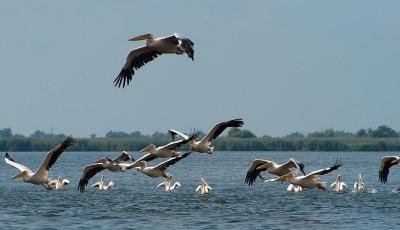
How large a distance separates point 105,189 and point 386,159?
9726mm

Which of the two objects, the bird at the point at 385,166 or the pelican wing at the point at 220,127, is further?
the bird at the point at 385,166

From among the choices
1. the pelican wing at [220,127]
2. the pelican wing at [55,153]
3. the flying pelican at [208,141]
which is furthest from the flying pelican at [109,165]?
the pelican wing at [55,153]

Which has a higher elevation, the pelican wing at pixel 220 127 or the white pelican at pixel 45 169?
the pelican wing at pixel 220 127

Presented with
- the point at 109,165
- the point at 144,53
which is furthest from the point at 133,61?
the point at 109,165

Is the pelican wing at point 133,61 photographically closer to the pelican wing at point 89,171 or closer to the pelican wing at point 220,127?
the pelican wing at point 220,127

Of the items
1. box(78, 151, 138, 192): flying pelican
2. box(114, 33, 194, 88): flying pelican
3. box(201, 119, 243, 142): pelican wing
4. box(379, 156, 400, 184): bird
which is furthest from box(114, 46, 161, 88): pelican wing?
box(379, 156, 400, 184): bird

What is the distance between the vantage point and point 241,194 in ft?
95.2

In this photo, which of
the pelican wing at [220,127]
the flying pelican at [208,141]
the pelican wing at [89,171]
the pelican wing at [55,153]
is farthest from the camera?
the pelican wing at [89,171]

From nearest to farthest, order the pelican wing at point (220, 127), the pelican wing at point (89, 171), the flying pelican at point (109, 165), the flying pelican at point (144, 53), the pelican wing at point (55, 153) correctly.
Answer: the flying pelican at point (144, 53), the pelican wing at point (55, 153), the pelican wing at point (220, 127), the flying pelican at point (109, 165), the pelican wing at point (89, 171)

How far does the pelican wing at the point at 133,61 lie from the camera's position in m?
17.8

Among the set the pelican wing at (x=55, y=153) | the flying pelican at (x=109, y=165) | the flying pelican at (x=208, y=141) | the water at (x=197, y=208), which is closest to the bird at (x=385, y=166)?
the water at (x=197, y=208)

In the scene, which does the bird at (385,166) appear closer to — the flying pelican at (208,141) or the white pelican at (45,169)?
the flying pelican at (208,141)

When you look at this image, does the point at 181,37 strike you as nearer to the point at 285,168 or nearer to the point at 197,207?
the point at 285,168

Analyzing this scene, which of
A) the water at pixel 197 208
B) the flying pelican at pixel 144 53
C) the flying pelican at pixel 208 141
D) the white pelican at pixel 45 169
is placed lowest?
Result: the water at pixel 197 208
